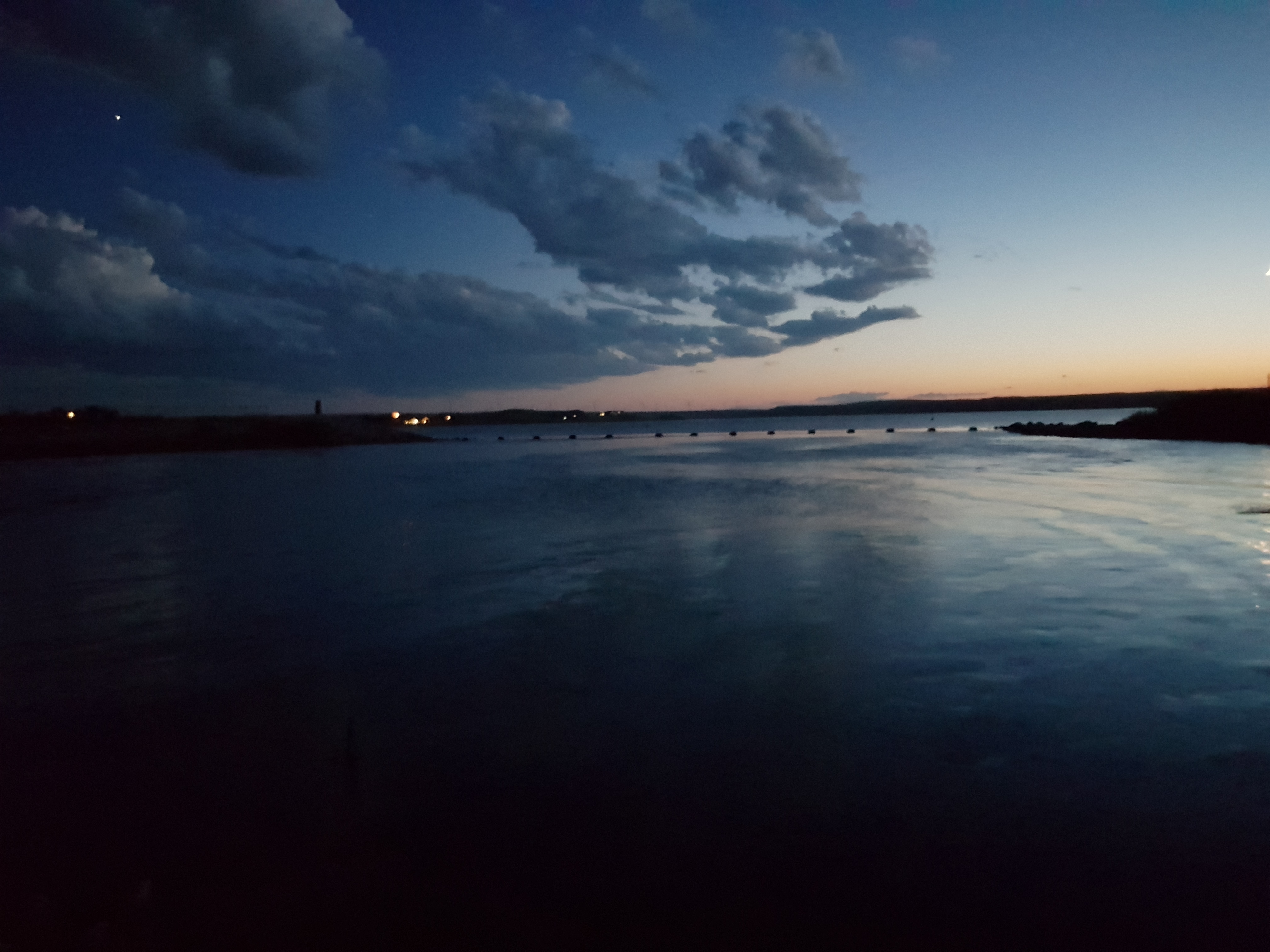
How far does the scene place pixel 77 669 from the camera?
8820 mm

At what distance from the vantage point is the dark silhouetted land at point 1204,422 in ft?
182

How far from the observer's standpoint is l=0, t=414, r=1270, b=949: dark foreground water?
4.37 m

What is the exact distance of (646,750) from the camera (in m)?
6.34

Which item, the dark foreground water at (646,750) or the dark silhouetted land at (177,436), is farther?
the dark silhouetted land at (177,436)

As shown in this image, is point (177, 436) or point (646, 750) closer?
point (646, 750)

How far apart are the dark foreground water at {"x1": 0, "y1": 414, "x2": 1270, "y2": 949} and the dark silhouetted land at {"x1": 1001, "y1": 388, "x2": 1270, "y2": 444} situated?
51058 mm

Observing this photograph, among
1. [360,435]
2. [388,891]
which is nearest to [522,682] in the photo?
[388,891]

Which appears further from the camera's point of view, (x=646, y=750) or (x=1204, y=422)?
(x=1204, y=422)

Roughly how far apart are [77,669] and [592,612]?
21.0 feet

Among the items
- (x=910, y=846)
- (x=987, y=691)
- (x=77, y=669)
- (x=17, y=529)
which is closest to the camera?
(x=910, y=846)

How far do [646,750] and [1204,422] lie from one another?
7405cm

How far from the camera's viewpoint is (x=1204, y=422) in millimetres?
62469

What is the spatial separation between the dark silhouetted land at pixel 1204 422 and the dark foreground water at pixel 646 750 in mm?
51058

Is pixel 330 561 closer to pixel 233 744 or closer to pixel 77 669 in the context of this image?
pixel 77 669
